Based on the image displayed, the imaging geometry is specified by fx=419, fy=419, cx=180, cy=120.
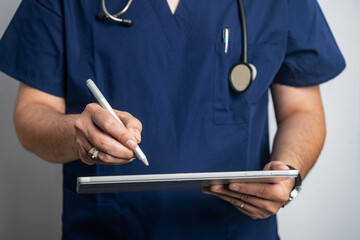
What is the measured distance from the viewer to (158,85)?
83 centimetres

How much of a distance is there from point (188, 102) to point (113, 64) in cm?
17

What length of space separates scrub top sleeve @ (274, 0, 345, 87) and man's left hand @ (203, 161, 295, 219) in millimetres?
309

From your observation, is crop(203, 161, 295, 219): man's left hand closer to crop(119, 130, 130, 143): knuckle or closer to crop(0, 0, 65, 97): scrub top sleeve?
crop(119, 130, 130, 143): knuckle

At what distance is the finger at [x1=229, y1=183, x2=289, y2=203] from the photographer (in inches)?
26.6

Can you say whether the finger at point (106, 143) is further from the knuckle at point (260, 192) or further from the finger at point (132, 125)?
the knuckle at point (260, 192)

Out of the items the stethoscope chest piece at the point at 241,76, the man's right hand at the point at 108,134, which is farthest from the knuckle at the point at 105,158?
the stethoscope chest piece at the point at 241,76

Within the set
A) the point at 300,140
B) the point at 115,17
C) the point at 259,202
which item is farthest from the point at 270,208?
the point at 115,17

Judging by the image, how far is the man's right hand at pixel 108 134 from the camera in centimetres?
56

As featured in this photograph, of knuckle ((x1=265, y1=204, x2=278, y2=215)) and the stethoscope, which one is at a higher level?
the stethoscope

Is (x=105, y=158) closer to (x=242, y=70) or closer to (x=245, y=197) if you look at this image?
(x=245, y=197)

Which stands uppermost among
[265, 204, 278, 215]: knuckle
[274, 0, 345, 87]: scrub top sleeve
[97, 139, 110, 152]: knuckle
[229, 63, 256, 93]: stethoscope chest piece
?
[274, 0, 345, 87]: scrub top sleeve

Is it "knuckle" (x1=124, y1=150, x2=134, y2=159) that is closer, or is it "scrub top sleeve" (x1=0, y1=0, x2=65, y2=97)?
"knuckle" (x1=124, y1=150, x2=134, y2=159)

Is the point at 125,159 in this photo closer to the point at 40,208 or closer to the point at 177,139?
the point at 177,139

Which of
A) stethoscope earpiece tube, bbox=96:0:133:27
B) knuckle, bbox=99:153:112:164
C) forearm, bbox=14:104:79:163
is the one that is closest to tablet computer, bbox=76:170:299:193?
knuckle, bbox=99:153:112:164
